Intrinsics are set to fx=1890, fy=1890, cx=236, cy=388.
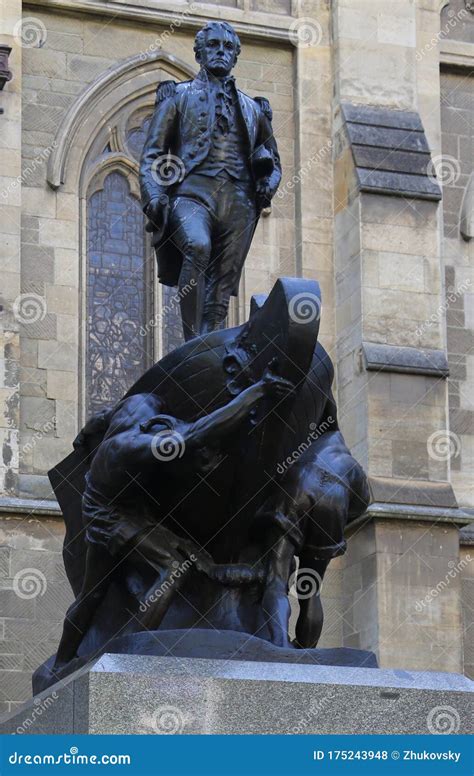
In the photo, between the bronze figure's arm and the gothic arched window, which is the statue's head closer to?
the bronze figure's arm

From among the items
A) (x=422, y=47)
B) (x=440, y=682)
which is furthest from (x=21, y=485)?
(x=440, y=682)

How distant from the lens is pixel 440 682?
27.6ft

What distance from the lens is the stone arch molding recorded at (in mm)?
19125

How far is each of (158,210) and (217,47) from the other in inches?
41.3

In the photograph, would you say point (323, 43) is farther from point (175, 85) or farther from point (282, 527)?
point (282, 527)

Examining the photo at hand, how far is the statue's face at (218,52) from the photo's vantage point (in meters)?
11.0

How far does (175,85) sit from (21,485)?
24.0ft

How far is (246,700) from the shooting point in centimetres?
806

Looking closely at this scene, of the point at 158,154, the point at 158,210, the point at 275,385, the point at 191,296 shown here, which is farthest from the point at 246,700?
the point at 158,154

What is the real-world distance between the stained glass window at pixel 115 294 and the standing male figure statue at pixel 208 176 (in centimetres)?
806

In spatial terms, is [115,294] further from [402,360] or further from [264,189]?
[264,189]

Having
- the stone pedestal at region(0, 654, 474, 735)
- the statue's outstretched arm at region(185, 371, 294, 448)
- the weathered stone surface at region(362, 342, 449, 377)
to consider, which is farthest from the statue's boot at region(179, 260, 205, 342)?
the weathered stone surface at region(362, 342, 449, 377)

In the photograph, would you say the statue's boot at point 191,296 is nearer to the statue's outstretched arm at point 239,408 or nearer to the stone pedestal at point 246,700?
the statue's outstretched arm at point 239,408

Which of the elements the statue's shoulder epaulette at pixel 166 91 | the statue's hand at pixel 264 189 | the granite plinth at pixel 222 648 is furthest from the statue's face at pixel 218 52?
the granite plinth at pixel 222 648
